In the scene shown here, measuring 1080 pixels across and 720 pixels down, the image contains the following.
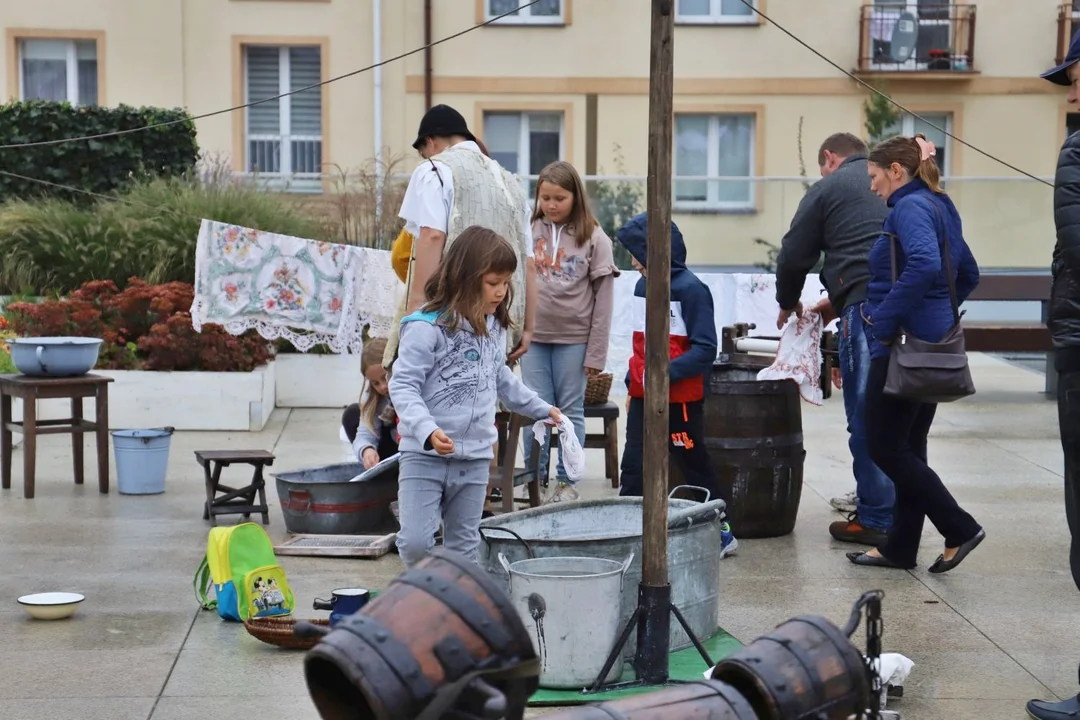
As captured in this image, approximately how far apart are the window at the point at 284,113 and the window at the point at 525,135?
9.36 feet

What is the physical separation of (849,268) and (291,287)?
5.41 meters

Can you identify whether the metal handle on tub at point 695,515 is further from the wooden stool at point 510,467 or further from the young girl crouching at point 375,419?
the young girl crouching at point 375,419

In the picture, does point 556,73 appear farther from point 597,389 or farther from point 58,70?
point 597,389

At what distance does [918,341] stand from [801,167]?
18.5m

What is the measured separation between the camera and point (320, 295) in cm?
1107

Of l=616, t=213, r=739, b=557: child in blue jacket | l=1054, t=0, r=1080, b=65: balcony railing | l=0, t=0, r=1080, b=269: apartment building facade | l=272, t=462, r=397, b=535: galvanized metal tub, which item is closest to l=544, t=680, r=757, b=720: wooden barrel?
l=616, t=213, r=739, b=557: child in blue jacket

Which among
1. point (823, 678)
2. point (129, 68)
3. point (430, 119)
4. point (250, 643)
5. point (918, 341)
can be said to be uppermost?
point (129, 68)

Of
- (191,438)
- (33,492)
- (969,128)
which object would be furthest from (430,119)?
(969,128)

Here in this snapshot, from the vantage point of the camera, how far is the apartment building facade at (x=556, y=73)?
75.8 ft

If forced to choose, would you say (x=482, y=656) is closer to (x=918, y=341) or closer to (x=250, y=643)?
(x=250, y=643)

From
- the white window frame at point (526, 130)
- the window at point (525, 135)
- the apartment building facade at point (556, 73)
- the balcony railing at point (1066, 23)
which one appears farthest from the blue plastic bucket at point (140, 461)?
the balcony railing at point (1066, 23)

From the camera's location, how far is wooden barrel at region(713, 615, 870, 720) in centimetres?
333

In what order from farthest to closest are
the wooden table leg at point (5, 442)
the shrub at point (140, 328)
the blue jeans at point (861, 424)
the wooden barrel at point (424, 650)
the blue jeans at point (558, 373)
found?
the shrub at point (140, 328) → the wooden table leg at point (5, 442) → the blue jeans at point (558, 373) → the blue jeans at point (861, 424) → the wooden barrel at point (424, 650)

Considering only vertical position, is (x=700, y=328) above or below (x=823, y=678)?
above
